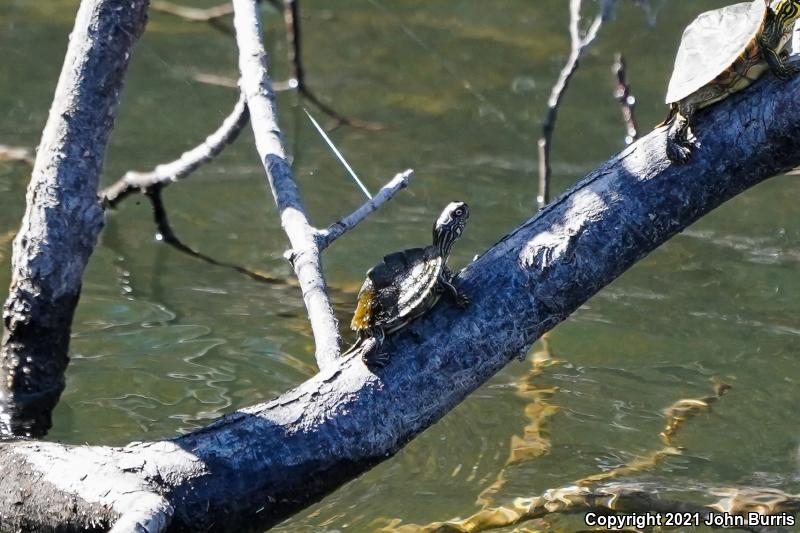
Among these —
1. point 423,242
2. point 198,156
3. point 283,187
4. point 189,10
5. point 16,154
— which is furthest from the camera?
point 189,10

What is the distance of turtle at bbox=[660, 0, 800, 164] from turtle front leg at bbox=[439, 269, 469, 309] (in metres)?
0.63

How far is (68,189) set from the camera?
3787 millimetres

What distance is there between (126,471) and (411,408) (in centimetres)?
71

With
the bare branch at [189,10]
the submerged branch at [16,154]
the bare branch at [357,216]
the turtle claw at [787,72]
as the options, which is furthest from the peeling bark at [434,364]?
the bare branch at [189,10]

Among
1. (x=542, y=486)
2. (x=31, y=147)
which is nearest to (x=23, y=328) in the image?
(x=542, y=486)

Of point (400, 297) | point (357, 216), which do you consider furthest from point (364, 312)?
point (357, 216)

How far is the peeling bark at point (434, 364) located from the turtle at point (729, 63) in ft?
0.13

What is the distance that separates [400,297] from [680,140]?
808mm

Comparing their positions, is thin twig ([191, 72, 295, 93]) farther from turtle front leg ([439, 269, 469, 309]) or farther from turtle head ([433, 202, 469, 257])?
turtle front leg ([439, 269, 469, 309])

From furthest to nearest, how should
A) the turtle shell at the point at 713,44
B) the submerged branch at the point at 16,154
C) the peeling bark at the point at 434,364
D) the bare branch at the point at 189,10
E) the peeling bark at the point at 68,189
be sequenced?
the bare branch at the point at 189,10
the submerged branch at the point at 16,154
the peeling bark at the point at 68,189
the turtle shell at the point at 713,44
the peeling bark at the point at 434,364

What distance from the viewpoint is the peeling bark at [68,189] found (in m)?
3.79

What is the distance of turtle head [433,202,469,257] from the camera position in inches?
122

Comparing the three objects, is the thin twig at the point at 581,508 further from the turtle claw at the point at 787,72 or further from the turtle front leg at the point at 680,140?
the turtle claw at the point at 787,72

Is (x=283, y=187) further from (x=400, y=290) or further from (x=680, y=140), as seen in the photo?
(x=680, y=140)
